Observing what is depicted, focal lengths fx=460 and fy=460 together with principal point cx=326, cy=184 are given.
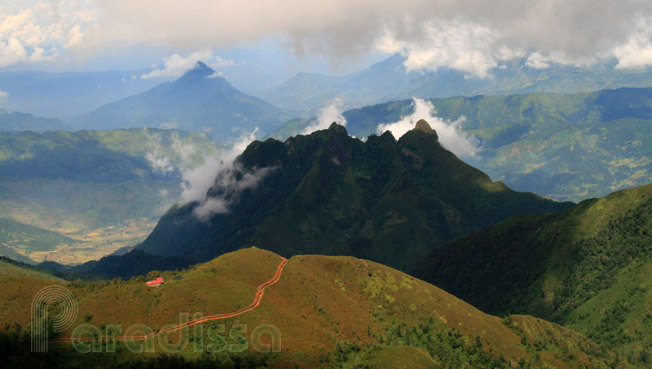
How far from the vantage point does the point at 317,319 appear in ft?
354

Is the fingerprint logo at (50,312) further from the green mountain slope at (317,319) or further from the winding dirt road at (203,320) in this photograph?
the winding dirt road at (203,320)

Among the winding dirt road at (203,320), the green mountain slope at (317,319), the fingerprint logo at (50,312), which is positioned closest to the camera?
the fingerprint logo at (50,312)

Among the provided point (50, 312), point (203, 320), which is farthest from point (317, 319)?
point (50, 312)

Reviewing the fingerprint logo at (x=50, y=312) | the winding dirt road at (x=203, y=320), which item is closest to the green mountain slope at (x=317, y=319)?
the winding dirt road at (x=203, y=320)

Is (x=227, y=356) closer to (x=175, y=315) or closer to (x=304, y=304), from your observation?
(x=175, y=315)

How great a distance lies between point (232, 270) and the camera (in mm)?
117125

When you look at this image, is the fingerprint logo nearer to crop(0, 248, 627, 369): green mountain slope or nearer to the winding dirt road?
crop(0, 248, 627, 369): green mountain slope

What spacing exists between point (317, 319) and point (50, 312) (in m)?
56.4

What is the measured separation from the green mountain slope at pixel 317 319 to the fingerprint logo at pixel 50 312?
187 centimetres

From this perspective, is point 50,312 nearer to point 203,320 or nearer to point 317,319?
point 203,320

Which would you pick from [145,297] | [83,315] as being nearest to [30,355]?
[83,315]

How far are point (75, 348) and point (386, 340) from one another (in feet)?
218

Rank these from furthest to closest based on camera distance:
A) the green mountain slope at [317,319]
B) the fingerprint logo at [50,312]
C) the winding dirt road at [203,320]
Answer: the green mountain slope at [317,319] < the winding dirt road at [203,320] < the fingerprint logo at [50,312]

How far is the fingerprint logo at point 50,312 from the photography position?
84.5 metres
